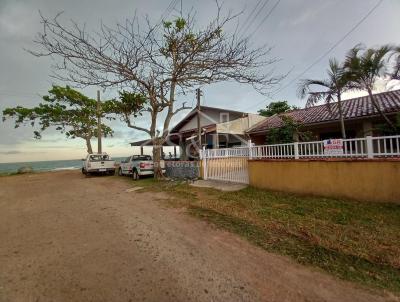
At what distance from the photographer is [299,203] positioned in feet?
21.4

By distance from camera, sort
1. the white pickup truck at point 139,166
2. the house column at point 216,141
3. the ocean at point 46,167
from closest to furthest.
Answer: the white pickup truck at point 139,166 → the house column at point 216,141 → the ocean at point 46,167

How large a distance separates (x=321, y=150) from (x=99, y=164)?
15.5m

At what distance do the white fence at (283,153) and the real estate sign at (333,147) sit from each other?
26 millimetres

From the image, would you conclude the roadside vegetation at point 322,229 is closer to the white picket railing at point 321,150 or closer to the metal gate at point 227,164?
the white picket railing at point 321,150

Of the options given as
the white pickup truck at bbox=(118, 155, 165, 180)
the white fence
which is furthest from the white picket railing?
the white pickup truck at bbox=(118, 155, 165, 180)

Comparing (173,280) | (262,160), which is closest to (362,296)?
(173,280)

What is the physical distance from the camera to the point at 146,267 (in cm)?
332

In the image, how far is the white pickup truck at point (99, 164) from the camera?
17453 mm

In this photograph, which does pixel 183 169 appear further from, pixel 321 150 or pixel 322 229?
pixel 322 229

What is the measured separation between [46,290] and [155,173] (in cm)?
1097

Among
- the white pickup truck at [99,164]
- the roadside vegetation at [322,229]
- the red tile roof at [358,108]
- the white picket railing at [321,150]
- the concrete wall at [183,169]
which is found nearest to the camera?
the roadside vegetation at [322,229]

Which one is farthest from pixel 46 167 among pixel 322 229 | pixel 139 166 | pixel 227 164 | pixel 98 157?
pixel 322 229

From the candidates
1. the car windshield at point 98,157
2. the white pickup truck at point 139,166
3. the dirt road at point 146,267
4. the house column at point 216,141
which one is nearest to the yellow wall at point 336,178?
the dirt road at point 146,267

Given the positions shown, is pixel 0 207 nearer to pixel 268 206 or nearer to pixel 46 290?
pixel 46 290
